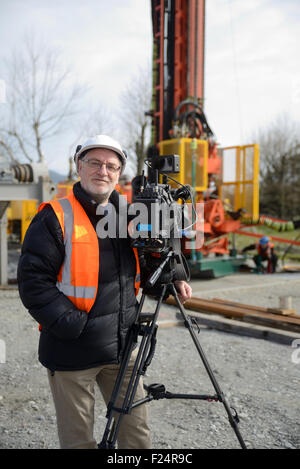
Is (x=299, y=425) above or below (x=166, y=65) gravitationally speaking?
below

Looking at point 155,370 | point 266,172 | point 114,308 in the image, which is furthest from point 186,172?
point 266,172

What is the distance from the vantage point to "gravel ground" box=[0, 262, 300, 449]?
10.5 ft

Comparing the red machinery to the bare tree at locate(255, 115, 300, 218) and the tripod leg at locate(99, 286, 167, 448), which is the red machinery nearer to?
the tripod leg at locate(99, 286, 167, 448)

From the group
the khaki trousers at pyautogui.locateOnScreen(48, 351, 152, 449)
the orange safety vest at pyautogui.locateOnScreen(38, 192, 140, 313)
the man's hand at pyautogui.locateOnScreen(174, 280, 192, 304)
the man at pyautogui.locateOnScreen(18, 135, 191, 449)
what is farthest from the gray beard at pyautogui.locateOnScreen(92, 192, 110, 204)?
the khaki trousers at pyautogui.locateOnScreen(48, 351, 152, 449)

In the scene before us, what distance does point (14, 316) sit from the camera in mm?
6453

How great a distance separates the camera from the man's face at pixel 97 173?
224 centimetres

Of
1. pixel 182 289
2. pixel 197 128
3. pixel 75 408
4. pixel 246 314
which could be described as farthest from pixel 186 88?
pixel 75 408

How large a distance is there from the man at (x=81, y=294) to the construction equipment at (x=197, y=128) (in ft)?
25.1

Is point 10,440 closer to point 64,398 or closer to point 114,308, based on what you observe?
point 64,398

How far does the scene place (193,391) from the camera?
13.0 feet

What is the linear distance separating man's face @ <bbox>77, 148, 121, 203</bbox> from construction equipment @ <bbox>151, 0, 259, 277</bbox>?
7.66 metres

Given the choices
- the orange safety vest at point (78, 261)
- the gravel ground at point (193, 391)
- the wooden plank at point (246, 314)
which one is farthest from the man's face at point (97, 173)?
the wooden plank at point (246, 314)
